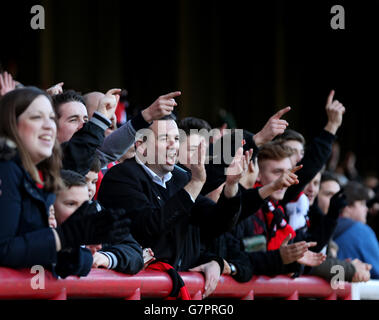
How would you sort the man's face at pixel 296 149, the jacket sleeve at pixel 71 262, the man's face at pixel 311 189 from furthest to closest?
the man's face at pixel 311 189, the man's face at pixel 296 149, the jacket sleeve at pixel 71 262

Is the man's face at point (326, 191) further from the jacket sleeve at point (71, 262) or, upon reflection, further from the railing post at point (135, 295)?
the jacket sleeve at point (71, 262)

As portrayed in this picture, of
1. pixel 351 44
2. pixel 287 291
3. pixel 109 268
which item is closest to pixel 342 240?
pixel 287 291

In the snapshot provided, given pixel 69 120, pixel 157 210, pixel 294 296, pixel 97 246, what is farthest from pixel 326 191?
pixel 97 246

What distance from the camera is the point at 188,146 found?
396 cm

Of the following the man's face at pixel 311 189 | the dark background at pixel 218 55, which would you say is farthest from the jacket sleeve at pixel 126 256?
A: the dark background at pixel 218 55

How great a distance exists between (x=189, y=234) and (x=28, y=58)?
617 centimetres

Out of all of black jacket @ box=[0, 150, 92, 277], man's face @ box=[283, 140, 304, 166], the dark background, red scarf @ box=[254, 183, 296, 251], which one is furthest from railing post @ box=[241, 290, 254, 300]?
the dark background

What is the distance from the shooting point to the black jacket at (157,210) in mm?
3205

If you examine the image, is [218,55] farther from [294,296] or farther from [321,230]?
[294,296]

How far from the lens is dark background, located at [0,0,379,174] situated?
9.54 meters

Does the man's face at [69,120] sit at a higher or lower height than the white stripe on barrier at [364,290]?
higher

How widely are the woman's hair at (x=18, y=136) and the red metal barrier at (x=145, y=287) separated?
30 cm

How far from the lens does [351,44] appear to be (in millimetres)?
12000

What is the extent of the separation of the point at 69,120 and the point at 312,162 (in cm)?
148
